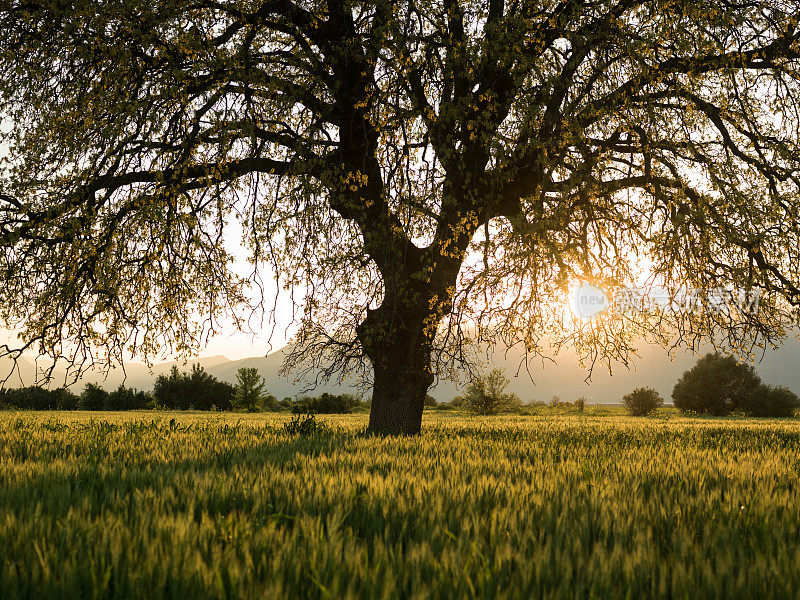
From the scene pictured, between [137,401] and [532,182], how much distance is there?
1549 inches

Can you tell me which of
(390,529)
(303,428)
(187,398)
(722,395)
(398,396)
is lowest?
(187,398)

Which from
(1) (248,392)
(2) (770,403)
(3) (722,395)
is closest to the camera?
(1) (248,392)

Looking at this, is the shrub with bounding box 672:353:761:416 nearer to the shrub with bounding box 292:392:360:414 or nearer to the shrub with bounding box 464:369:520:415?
the shrub with bounding box 464:369:520:415

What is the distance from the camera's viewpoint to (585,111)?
704cm

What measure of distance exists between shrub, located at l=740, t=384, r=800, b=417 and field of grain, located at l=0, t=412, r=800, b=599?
5461 centimetres

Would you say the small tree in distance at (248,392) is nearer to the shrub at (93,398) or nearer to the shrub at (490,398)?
the shrub at (93,398)

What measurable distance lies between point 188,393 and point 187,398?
447 mm

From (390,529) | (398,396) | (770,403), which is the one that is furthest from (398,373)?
(770,403)

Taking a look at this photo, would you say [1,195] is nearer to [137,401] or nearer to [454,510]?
[454,510]

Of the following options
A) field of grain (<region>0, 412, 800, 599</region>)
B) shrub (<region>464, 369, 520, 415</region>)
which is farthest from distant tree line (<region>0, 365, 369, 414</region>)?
field of grain (<region>0, 412, 800, 599</region>)

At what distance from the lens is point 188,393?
46812 millimetres

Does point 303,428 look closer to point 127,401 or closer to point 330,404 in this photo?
point 330,404

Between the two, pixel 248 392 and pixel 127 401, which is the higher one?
pixel 248 392

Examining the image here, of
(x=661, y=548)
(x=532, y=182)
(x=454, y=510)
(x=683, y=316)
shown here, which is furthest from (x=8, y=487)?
(x=683, y=316)
